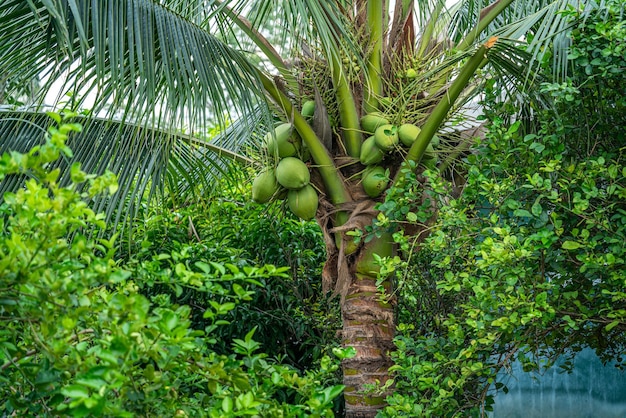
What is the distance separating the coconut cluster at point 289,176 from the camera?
4020 mm

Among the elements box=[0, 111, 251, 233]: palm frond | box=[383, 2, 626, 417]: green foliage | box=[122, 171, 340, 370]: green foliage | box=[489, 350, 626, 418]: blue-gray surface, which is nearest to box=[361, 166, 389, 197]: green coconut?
box=[383, 2, 626, 417]: green foliage

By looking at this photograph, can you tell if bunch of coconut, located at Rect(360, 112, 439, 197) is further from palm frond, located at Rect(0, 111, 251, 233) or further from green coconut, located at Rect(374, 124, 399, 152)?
palm frond, located at Rect(0, 111, 251, 233)

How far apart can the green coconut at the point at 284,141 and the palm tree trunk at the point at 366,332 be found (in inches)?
24.7

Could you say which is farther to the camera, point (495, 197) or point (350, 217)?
point (350, 217)

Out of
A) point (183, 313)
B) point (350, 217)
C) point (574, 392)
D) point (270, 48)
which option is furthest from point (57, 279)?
point (574, 392)

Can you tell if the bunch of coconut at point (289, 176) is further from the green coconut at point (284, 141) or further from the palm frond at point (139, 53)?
the palm frond at point (139, 53)

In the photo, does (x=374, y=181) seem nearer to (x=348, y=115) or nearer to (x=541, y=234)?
(x=348, y=115)

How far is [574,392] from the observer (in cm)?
639

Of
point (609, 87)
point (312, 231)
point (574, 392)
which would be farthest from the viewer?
point (574, 392)

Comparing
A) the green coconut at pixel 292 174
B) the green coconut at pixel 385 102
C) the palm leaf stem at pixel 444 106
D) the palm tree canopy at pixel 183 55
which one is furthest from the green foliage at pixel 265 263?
the palm leaf stem at pixel 444 106

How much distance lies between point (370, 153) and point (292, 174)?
16.3 inches

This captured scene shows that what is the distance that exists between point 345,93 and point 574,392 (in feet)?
11.7

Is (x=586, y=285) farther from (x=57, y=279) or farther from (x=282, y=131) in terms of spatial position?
(x=57, y=279)

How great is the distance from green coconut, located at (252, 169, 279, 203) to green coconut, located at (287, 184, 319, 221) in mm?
107
